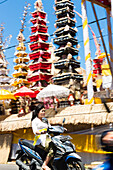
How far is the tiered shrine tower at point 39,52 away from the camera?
19.9m

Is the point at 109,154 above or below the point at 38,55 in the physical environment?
below

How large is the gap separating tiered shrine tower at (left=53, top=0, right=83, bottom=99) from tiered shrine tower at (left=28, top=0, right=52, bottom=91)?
252cm

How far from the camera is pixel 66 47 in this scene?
17.0 metres

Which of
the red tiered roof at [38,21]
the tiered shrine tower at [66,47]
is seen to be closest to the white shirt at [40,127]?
the tiered shrine tower at [66,47]

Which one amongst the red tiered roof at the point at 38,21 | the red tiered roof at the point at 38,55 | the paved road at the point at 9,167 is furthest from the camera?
the red tiered roof at the point at 38,21

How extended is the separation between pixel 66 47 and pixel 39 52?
377 cm

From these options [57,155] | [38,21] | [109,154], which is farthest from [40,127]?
[38,21]

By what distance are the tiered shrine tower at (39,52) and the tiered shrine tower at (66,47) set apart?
2.52 m

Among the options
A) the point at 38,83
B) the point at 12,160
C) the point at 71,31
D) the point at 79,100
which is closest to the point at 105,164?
the point at 12,160

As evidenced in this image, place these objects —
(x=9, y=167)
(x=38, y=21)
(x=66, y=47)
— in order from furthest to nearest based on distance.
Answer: (x=38, y=21) → (x=66, y=47) → (x=9, y=167)

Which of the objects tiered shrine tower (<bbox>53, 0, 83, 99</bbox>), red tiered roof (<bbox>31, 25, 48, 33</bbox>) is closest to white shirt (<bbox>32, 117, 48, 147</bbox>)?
tiered shrine tower (<bbox>53, 0, 83, 99</bbox>)

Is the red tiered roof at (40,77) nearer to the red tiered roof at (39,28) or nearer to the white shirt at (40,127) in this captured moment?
the red tiered roof at (39,28)

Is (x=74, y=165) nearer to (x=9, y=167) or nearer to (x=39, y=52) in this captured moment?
(x=9, y=167)

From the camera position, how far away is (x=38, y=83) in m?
19.9
